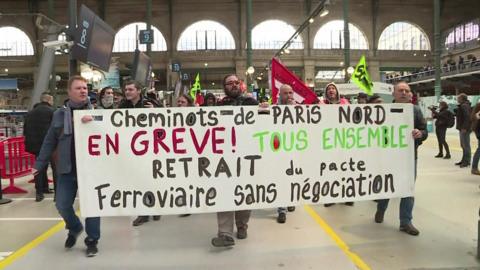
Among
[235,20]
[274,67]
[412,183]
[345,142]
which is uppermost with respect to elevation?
[235,20]

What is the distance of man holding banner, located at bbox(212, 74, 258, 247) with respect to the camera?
4918 mm

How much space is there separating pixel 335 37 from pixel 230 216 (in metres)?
43.7

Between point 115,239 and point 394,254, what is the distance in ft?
10.4

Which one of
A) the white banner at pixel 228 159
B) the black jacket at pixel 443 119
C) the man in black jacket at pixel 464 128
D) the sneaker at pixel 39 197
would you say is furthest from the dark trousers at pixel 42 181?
the black jacket at pixel 443 119

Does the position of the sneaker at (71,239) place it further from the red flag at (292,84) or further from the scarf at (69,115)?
the red flag at (292,84)

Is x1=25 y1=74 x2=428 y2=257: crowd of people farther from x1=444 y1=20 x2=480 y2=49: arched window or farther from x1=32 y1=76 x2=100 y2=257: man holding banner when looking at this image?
x1=444 y1=20 x2=480 y2=49: arched window

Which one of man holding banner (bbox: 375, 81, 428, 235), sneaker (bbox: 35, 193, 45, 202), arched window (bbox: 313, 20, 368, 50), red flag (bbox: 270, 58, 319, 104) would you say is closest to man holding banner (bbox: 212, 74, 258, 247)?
man holding banner (bbox: 375, 81, 428, 235)

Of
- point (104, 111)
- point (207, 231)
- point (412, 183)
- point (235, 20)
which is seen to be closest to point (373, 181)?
point (412, 183)

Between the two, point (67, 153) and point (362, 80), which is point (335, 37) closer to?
point (362, 80)

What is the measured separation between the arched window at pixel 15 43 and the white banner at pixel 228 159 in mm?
45421

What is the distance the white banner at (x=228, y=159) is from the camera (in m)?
4.49

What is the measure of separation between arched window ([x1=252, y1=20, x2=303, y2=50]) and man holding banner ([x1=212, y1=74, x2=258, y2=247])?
136 ft

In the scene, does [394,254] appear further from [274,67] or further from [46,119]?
[46,119]

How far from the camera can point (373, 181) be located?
15.9ft
